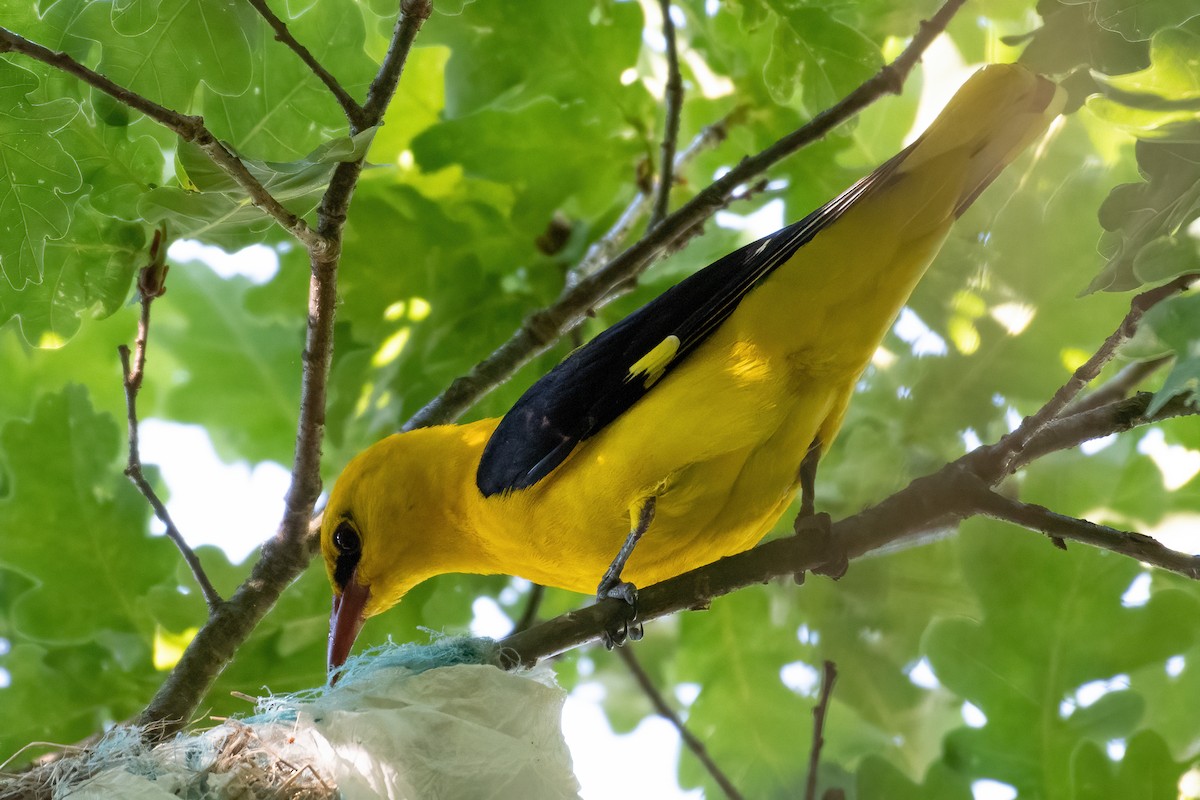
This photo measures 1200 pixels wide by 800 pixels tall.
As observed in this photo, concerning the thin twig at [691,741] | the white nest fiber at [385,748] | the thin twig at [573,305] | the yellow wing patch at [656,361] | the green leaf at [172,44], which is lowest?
the white nest fiber at [385,748]

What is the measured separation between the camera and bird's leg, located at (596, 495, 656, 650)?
213 centimetres

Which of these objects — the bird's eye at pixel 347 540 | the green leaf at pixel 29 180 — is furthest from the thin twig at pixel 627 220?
the green leaf at pixel 29 180

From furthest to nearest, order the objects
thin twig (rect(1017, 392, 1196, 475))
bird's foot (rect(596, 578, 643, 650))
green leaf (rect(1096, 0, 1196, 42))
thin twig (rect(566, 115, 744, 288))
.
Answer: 1. thin twig (rect(566, 115, 744, 288))
2. bird's foot (rect(596, 578, 643, 650))
3. thin twig (rect(1017, 392, 1196, 475))
4. green leaf (rect(1096, 0, 1196, 42))

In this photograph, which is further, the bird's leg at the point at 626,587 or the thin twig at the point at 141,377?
the thin twig at the point at 141,377

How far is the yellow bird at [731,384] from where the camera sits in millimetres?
2293

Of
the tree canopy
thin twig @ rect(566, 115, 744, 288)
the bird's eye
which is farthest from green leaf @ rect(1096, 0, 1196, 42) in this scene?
the bird's eye

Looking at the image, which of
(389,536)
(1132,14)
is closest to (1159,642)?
(1132,14)

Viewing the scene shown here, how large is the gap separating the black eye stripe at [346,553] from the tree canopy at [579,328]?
0.15 m

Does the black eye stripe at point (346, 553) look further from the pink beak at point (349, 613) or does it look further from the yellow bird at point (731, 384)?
the yellow bird at point (731, 384)

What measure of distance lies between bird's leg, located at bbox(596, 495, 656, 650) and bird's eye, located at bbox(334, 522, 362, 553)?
0.86m

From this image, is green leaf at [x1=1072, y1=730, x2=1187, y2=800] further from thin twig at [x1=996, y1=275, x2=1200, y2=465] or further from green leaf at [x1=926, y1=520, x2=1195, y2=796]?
thin twig at [x1=996, y1=275, x2=1200, y2=465]

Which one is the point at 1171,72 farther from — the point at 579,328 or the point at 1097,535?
the point at 579,328

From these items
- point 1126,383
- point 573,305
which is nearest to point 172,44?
point 573,305

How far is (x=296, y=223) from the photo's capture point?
198cm
